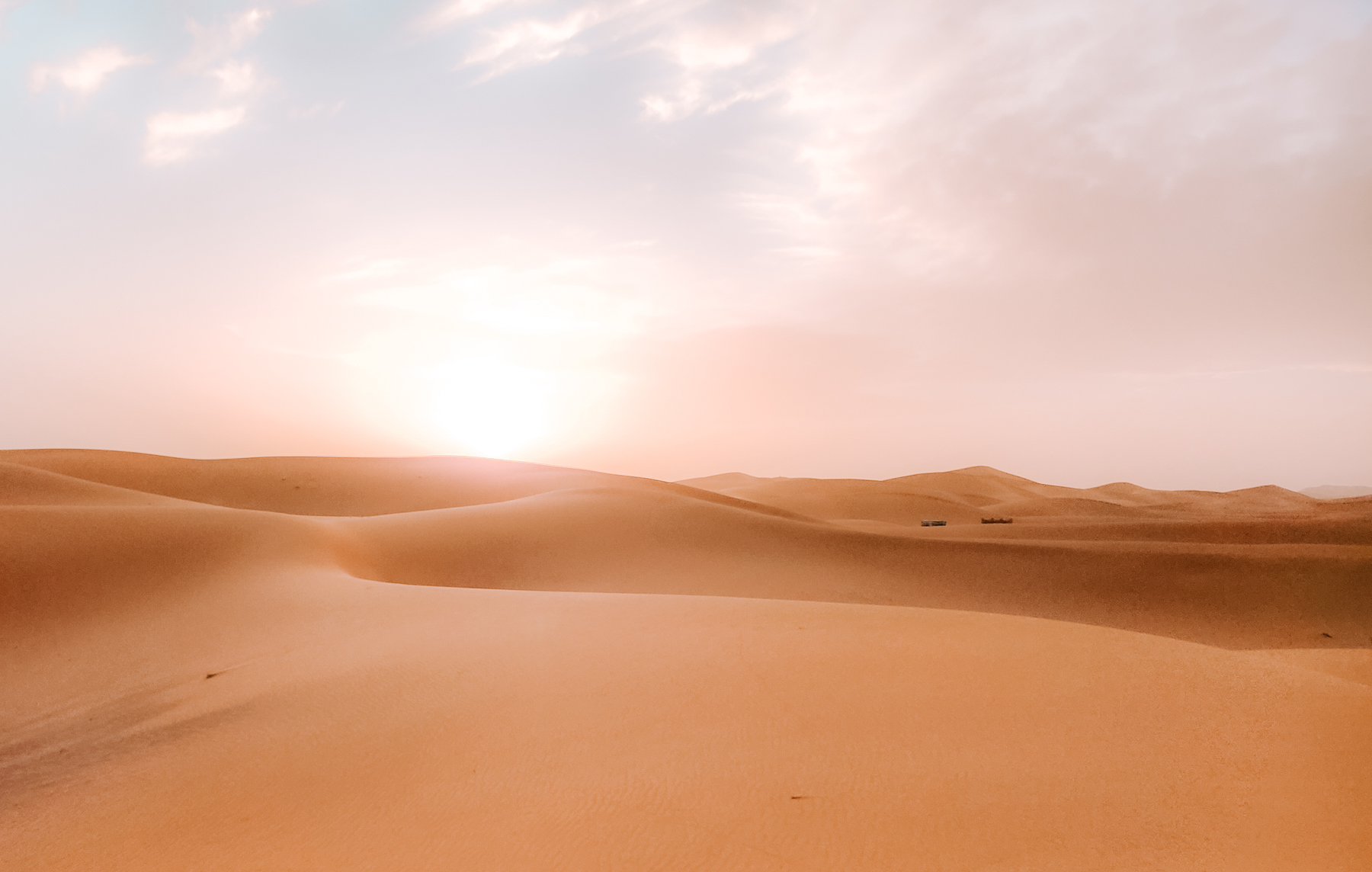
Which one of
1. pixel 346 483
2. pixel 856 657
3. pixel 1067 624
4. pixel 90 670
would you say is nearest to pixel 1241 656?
pixel 1067 624

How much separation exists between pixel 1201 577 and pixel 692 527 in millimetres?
7218

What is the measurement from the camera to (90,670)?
17.6 ft

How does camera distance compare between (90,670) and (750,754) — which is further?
(90,670)

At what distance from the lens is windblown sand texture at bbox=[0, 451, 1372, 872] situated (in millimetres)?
2346

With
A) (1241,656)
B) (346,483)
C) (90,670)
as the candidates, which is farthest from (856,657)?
(346,483)

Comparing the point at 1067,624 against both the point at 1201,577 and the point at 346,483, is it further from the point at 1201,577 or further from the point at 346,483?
the point at 346,483

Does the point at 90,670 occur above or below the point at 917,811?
below

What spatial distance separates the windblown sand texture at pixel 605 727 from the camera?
235 cm

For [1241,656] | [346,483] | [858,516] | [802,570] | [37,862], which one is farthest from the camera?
[858,516]

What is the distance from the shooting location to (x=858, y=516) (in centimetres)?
2792

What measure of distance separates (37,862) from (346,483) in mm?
17514

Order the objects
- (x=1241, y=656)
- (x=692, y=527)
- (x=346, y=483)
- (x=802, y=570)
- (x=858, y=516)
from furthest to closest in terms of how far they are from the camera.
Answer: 1. (x=858, y=516)
2. (x=346, y=483)
3. (x=692, y=527)
4. (x=802, y=570)
5. (x=1241, y=656)

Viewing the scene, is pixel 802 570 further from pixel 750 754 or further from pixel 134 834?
pixel 134 834

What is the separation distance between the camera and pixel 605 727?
3.15 meters
